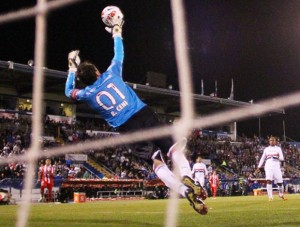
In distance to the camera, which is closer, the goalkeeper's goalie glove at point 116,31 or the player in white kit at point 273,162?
the goalkeeper's goalie glove at point 116,31

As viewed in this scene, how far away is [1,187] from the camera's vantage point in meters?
16.7

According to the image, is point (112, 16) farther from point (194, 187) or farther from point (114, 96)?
point (194, 187)

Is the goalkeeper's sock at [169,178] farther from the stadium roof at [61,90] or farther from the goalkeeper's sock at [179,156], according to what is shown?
the stadium roof at [61,90]

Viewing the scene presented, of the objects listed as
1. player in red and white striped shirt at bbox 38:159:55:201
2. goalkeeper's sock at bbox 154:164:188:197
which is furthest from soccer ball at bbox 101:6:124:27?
player in red and white striped shirt at bbox 38:159:55:201

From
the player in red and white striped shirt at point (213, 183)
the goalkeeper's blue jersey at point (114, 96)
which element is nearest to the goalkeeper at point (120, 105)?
the goalkeeper's blue jersey at point (114, 96)

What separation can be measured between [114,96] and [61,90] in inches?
972

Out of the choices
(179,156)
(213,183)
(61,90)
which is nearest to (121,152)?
(213,183)

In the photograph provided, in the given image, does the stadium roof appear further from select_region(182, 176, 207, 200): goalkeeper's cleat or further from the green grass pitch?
select_region(182, 176, 207, 200): goalkeeper's cleat

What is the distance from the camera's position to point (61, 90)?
2934cm

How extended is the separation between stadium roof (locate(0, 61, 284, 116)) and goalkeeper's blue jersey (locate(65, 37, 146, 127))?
19.1m

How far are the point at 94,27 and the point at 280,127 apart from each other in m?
20.3

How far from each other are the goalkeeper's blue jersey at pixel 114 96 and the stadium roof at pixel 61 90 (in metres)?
19.1

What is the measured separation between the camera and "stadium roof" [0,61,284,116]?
80.9 feet

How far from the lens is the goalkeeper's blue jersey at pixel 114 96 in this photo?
5.20 metres
